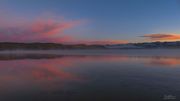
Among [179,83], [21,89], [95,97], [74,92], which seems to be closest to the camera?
[95,97]

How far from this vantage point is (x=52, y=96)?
6430mm

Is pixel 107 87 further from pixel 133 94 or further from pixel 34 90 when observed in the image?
pixel 34 90

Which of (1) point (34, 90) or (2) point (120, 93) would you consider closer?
(2) point (120, 93)

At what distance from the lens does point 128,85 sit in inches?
308

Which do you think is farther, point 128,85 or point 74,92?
point 128,85

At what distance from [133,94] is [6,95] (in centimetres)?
433

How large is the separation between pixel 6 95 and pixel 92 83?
3428mm

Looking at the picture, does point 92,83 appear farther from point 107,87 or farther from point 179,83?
point 179,83

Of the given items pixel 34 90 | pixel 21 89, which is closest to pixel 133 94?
pixel 34 90

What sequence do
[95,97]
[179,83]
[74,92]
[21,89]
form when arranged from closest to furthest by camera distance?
[95,97]
[74,92]
[21,89]
[179,83]

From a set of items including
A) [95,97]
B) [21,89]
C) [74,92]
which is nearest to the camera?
[95,97]

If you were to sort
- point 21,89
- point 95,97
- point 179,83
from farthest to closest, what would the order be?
point 179,83 < point 21,89 < point 95,97

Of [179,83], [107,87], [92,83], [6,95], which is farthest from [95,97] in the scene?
[179,83]

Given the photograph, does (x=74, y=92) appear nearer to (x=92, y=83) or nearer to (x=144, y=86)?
(x=92, y=83)
